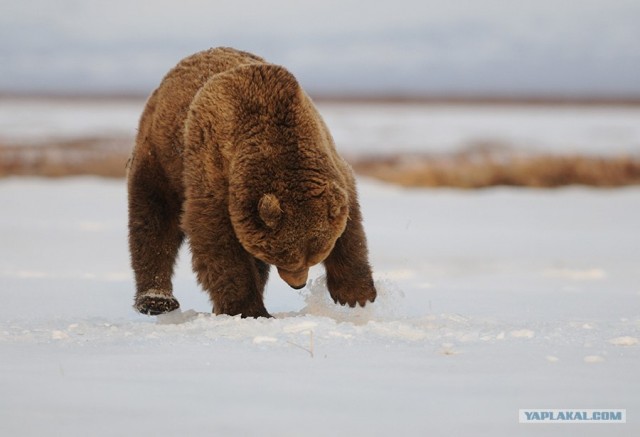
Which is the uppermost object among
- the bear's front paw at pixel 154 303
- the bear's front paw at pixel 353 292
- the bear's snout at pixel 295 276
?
the bear's snout at pixel 295 276

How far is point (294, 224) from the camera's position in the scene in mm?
5648

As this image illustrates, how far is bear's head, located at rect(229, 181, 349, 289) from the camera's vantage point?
18.5 ft

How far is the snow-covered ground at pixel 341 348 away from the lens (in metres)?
3.66

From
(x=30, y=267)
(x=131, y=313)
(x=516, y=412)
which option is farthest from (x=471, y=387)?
(x=30, y=267)

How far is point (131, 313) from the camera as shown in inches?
276

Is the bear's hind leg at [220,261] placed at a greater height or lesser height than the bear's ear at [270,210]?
lesser

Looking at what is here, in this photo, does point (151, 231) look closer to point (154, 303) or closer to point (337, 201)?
point (154, 303)

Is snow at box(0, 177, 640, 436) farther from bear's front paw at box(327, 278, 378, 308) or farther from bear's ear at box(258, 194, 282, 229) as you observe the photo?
bear's ear at box(258, 194, 282, 229)

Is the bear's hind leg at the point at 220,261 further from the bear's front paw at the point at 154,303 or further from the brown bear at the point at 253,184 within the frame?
the bear's front paw at the point at 154,303

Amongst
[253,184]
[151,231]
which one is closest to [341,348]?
[253,184]

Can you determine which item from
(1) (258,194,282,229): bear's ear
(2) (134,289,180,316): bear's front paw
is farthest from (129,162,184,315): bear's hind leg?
(1) (258,194,282,229): bear's ear

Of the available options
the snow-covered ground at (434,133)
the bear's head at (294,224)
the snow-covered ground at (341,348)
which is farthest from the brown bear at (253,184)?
the snow-covered ground at (434,133)

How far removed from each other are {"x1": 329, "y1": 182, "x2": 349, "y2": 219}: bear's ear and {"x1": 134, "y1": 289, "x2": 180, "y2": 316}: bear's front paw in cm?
173

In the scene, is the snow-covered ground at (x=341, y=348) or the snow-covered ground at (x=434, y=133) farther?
the snow-covered ground at (x=434, y=133)
